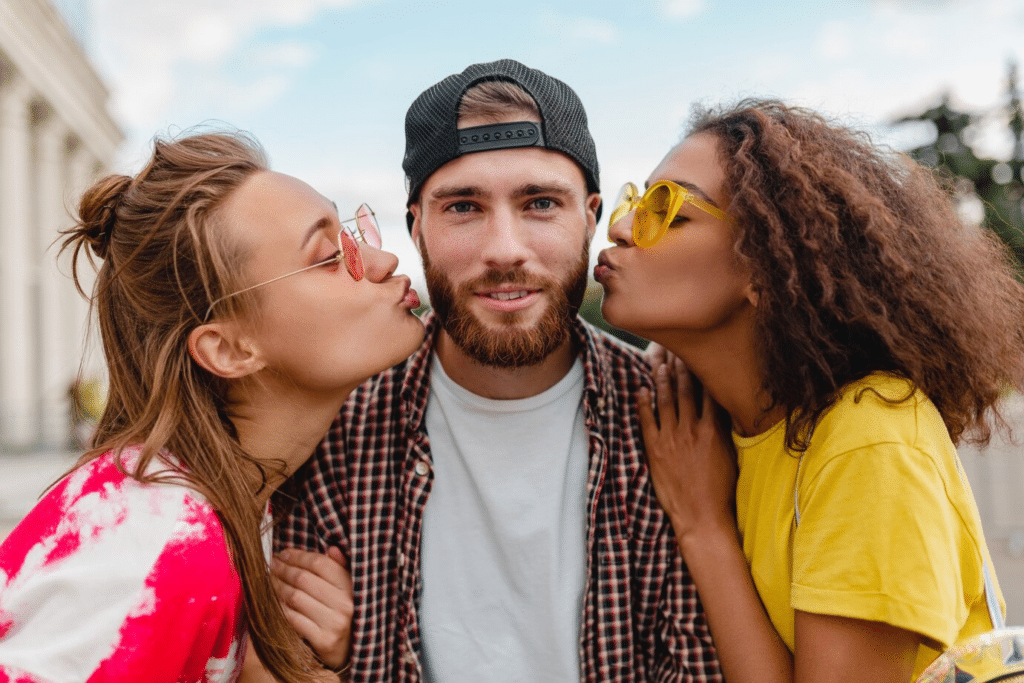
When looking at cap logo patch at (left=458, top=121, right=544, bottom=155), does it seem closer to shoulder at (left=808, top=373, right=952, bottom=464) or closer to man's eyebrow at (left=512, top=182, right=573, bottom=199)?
man's eyebrow at (left=512, top=182, right=573, bottom=199)

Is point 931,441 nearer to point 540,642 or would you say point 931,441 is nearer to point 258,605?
point 540,642

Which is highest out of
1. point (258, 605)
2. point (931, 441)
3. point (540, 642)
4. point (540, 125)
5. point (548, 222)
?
point (540, 125)

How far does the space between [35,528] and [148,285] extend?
79 cm

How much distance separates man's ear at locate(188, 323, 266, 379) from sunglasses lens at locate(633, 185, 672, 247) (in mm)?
1336

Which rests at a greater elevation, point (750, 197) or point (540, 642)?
point (750, 197)

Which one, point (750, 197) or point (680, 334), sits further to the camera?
point (680, 334)

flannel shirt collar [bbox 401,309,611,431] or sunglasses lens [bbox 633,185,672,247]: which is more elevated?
sunglasses lens [bbox 633,185,672,247]

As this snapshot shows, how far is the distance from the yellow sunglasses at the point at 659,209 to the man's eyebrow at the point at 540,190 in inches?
11.2

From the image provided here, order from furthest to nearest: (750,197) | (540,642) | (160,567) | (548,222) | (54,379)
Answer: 1. (54,379)
2. (548,222)
3. (540,642)
4. (750,197)
5. (160,567)

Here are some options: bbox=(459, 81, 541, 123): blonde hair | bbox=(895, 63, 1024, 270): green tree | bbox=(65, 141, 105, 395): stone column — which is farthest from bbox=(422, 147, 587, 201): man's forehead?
bbox=(895, 63, 1024, 270): green tree

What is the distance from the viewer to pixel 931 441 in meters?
2.04

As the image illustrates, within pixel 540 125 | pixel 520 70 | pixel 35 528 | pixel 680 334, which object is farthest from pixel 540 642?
pixel 520 70

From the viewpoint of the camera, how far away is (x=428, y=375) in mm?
3049

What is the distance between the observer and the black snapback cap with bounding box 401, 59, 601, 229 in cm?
286
